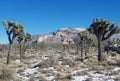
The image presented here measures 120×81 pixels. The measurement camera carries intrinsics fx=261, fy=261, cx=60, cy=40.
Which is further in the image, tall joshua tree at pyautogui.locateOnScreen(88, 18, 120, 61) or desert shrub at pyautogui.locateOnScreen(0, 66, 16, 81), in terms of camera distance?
tall joshua tree at pyautogui.locateOnScreen(88, 18, 120, 61)

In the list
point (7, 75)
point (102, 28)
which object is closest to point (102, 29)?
point (102, 28)

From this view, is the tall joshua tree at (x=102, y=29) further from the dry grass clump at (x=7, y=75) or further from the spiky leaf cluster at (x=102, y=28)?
the dry grass clump at (x=7, y=75)

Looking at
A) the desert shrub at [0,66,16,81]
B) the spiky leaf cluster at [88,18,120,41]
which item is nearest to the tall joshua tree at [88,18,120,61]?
the spiky leaf cluster at [88,18,120,41]

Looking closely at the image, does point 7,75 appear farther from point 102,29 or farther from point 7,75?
point 102,29

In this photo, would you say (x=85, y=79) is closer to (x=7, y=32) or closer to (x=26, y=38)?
(x=7, y=32)

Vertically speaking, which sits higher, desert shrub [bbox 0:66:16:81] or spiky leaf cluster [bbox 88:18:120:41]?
spiky leaf cluster [bbox 88:18:120:41]

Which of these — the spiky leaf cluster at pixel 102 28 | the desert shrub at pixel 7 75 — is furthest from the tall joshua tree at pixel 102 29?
the desert shrub at pixel 7 75

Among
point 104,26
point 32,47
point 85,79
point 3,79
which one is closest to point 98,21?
point 104,26

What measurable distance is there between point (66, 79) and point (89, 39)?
37078 mm

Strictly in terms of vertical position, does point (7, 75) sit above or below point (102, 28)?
below

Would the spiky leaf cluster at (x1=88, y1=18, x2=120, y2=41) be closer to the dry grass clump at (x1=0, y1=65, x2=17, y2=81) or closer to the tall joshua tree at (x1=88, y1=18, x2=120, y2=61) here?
the tall joshua tree at (x1=88, y1=18, x2=120, y2=61)

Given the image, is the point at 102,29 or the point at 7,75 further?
the point at 102,29

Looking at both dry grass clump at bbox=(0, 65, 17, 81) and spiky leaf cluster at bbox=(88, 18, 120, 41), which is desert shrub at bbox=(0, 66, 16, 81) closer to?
dry grass clump at bbox=(0, 65, 17, 81)

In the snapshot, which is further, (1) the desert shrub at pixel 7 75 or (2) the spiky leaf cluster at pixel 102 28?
(2) the spiky leaf cluster at pixel 102 28
